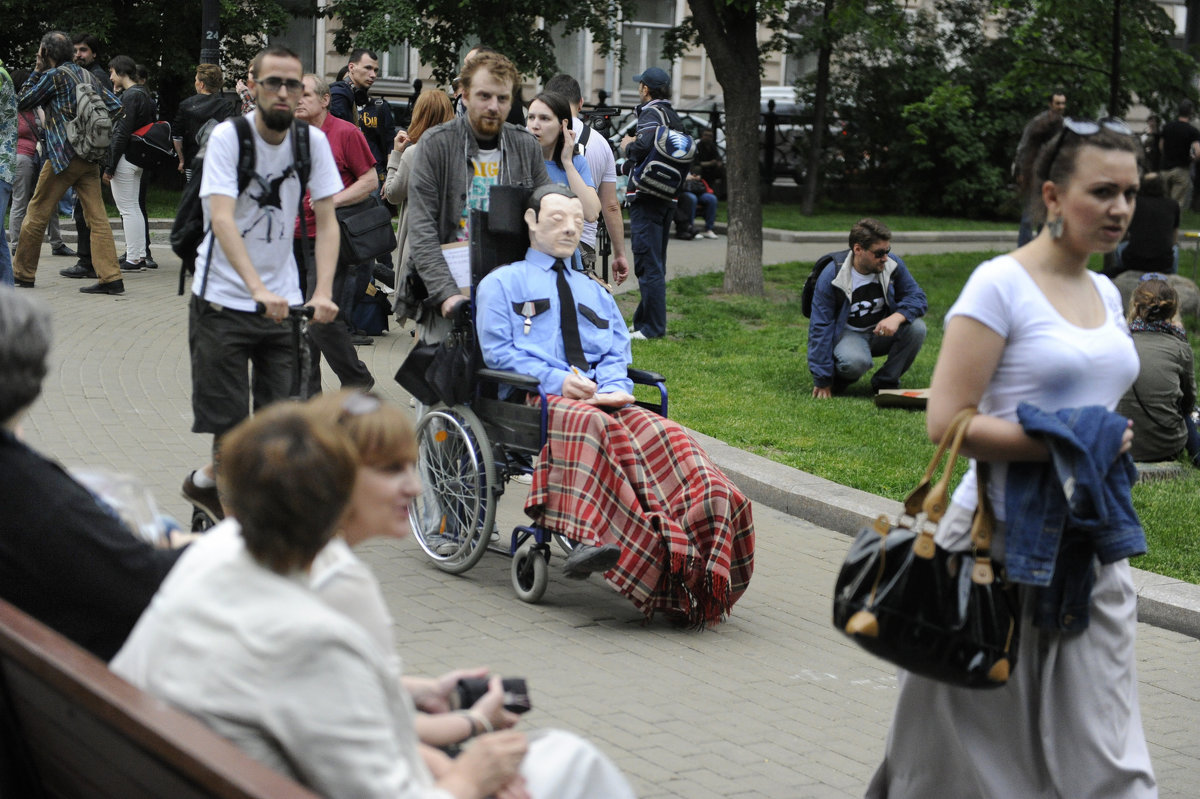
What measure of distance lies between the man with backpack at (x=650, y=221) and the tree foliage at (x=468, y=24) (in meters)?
8.39

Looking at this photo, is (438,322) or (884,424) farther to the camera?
(884,424)

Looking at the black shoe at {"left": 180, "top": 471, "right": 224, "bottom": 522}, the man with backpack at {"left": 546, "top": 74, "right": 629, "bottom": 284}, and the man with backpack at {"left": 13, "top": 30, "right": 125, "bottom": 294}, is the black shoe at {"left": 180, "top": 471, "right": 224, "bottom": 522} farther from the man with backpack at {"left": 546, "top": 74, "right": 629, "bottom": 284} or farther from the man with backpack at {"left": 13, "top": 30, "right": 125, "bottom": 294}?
the man with backpack at {"left": 13, "top": 30, "right": 125, "bottom": 294}

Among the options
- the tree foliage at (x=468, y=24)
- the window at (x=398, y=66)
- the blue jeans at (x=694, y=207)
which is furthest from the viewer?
the window at (x=398, y=66)

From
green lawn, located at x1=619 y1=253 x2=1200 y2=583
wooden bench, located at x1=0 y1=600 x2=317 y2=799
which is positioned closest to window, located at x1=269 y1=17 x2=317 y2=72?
green lawn, located at x1=619 y1=253 x2=1200 y2=583

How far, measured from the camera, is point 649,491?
19.0ft

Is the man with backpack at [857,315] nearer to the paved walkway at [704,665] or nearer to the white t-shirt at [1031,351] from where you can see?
the paved walkway at [704,665]

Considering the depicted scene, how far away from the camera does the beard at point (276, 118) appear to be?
573cm

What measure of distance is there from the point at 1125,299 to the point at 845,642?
8082 mm

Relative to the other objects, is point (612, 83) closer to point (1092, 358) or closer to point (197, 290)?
point (197, 290)

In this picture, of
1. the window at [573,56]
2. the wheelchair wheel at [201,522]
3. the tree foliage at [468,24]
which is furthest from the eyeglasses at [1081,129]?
the window at [573,56]

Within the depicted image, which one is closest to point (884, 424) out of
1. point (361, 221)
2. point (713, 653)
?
point (361, 221)

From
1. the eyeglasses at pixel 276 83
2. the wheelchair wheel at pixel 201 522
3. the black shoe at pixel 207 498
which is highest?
the eyeglasses at pixel 276 83

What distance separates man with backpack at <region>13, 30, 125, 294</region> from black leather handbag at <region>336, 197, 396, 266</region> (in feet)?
18.0

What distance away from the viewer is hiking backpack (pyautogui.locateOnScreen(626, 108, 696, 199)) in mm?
12195
